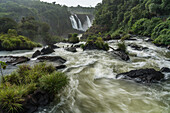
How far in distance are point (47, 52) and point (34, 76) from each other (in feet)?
38.8

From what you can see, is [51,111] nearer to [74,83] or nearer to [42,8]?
[74,83]

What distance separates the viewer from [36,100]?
3.74m

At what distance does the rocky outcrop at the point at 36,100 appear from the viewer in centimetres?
340

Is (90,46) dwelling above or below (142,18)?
below

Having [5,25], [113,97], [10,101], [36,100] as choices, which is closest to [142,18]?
[113,97]

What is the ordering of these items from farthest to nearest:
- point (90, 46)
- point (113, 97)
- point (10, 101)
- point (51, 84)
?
point (90, 46)
point (113, 97)
point (51, 84)
point (10, 101)

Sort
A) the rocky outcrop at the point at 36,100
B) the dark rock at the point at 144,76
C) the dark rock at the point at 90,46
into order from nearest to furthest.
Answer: the rocky outcrop at the point at 36,100 < the dark rock at the point at 144,76 < the dark rock at the point at 90,46

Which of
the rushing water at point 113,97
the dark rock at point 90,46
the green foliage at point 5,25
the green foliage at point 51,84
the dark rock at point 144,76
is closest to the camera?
the rushing water at point 113,97

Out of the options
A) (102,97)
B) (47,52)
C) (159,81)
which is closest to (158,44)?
(159,81)

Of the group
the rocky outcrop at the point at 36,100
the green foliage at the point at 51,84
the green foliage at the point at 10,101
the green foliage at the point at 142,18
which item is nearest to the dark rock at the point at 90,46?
the green foliage at the point at 142,18

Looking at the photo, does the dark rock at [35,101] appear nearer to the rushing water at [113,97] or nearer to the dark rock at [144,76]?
the rushing water at [113,97]

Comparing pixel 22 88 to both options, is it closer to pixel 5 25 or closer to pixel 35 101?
pixel 35 101

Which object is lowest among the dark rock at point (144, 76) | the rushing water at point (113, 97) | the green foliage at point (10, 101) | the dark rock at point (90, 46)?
the rushing water at point (113, 97)

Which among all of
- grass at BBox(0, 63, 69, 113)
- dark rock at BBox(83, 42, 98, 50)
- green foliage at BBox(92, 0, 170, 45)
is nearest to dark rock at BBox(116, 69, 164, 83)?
grass at BBox(0, 63, 69, 113)
